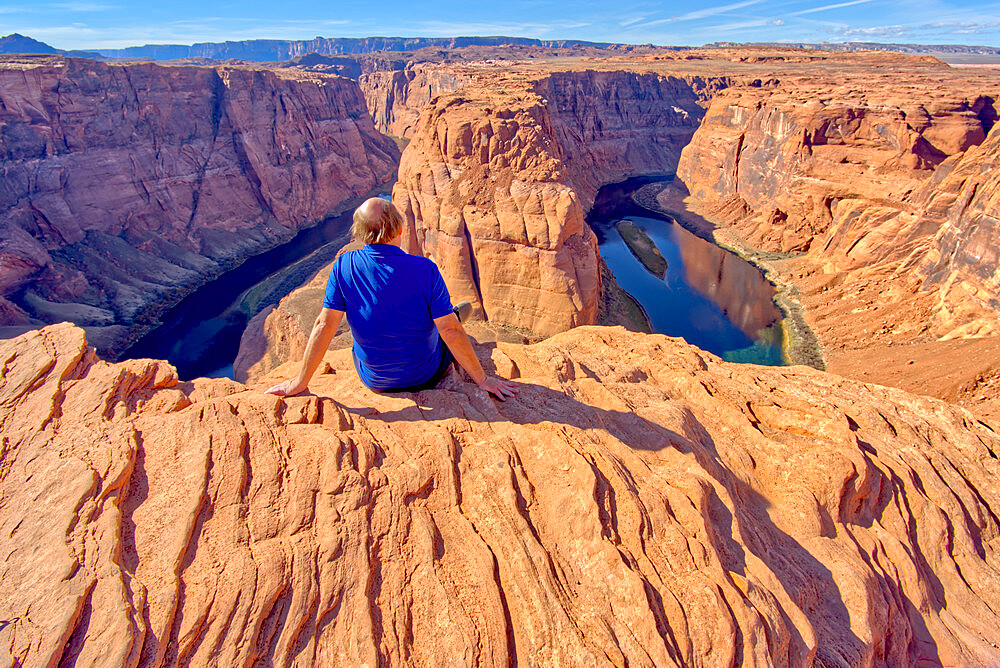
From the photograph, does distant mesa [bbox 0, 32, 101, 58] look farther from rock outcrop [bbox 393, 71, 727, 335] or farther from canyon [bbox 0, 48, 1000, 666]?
canyon [bbox 0, 48, 1000, 666]

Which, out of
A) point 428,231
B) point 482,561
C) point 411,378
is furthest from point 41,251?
point 482,561

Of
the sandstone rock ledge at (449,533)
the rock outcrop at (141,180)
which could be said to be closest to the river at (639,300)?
the rock outcrop at (141,180)

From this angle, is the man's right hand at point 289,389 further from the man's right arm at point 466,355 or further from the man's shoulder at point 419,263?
the man's shoulder at point 419,263

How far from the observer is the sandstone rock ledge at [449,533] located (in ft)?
10.8

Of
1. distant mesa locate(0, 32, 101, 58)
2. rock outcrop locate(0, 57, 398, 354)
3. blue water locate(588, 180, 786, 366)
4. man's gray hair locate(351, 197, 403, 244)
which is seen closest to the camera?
man's gray hair locate(351, 197, 403, 244)

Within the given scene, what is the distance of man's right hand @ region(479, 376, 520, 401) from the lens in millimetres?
5719

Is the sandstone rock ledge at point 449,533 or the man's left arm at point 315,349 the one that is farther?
the man's left arm at point 315,349

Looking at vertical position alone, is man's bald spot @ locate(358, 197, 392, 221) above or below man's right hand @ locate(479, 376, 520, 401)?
above

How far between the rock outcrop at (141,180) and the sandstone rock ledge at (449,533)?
37303mm

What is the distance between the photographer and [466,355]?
17.6 ft

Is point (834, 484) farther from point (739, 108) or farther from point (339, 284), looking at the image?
point (739, 108)

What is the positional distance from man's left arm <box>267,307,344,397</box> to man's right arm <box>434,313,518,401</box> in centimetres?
106

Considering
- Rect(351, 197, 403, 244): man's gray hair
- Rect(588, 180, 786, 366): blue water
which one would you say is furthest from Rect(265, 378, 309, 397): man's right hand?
Rect(588, 180, 786, 366): blue water

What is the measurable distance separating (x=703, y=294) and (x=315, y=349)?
38.5 metres
